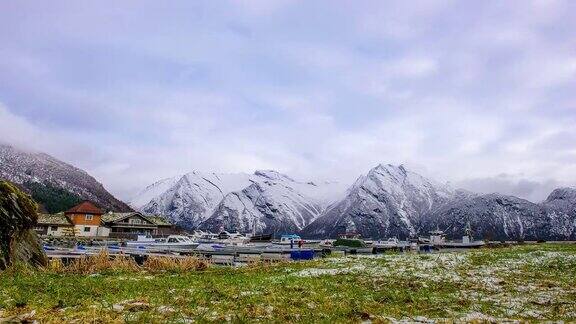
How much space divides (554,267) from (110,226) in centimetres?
11773

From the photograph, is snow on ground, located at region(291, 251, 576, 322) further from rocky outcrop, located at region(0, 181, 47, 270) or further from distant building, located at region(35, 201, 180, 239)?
distant building, located at region(35, 201, 180, 239)

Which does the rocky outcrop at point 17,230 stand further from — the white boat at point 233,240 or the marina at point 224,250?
the white boat at point 233,240

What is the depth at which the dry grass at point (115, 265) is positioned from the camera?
73.1ft

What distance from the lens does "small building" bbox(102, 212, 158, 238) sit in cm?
12256

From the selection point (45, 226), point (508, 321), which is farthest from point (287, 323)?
point (45, 226)

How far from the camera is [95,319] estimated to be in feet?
32.6

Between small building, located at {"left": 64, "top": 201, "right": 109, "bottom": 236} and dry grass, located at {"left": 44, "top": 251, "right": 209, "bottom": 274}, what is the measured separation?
9847 cm

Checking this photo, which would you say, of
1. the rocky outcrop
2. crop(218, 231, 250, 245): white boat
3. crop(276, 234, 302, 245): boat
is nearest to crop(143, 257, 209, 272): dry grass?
the rocky outcrop

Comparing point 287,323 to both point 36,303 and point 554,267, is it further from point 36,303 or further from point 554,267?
point 554,267

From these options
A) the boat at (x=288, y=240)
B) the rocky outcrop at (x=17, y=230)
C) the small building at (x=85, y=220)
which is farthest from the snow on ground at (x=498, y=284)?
the small building at (x=85, y=220)

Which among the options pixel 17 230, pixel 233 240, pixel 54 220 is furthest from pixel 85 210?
pixel 17 230

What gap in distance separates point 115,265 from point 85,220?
103m

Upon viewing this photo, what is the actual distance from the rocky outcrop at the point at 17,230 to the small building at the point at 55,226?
312 feet

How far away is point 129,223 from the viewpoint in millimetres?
124188
